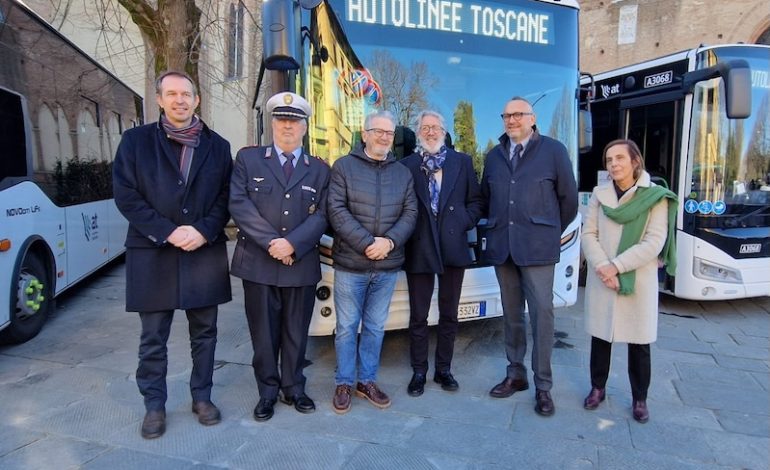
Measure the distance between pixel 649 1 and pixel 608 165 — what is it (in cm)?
1945

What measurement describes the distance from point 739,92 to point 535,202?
8.75 ft

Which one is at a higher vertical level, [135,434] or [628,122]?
[628,122]

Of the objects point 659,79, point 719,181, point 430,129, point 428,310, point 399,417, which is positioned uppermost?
point 659,79

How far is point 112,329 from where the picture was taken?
5.25m

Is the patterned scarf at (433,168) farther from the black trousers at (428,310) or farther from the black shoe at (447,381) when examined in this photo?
the black shoe at (447,381)

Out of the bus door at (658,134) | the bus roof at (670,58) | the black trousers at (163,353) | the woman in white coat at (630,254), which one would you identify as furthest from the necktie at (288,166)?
Result: the bus roof at (670,58)

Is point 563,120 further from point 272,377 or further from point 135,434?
point 135,434

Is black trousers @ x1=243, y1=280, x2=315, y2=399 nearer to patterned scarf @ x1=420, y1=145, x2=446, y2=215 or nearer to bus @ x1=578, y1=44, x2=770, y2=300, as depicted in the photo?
patterned scarf @ x1=420, y1=145, x2=446, y2=215

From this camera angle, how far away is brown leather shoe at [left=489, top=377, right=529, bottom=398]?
142 inches

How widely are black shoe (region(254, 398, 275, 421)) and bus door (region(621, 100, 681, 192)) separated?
4.79 meters

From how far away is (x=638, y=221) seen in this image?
3.05 metres

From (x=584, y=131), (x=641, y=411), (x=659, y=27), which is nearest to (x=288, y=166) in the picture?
(x=641, y=411)

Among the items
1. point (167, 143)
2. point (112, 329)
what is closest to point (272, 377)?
point (167, 143)

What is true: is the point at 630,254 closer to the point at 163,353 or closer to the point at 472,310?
the point at 472,310
